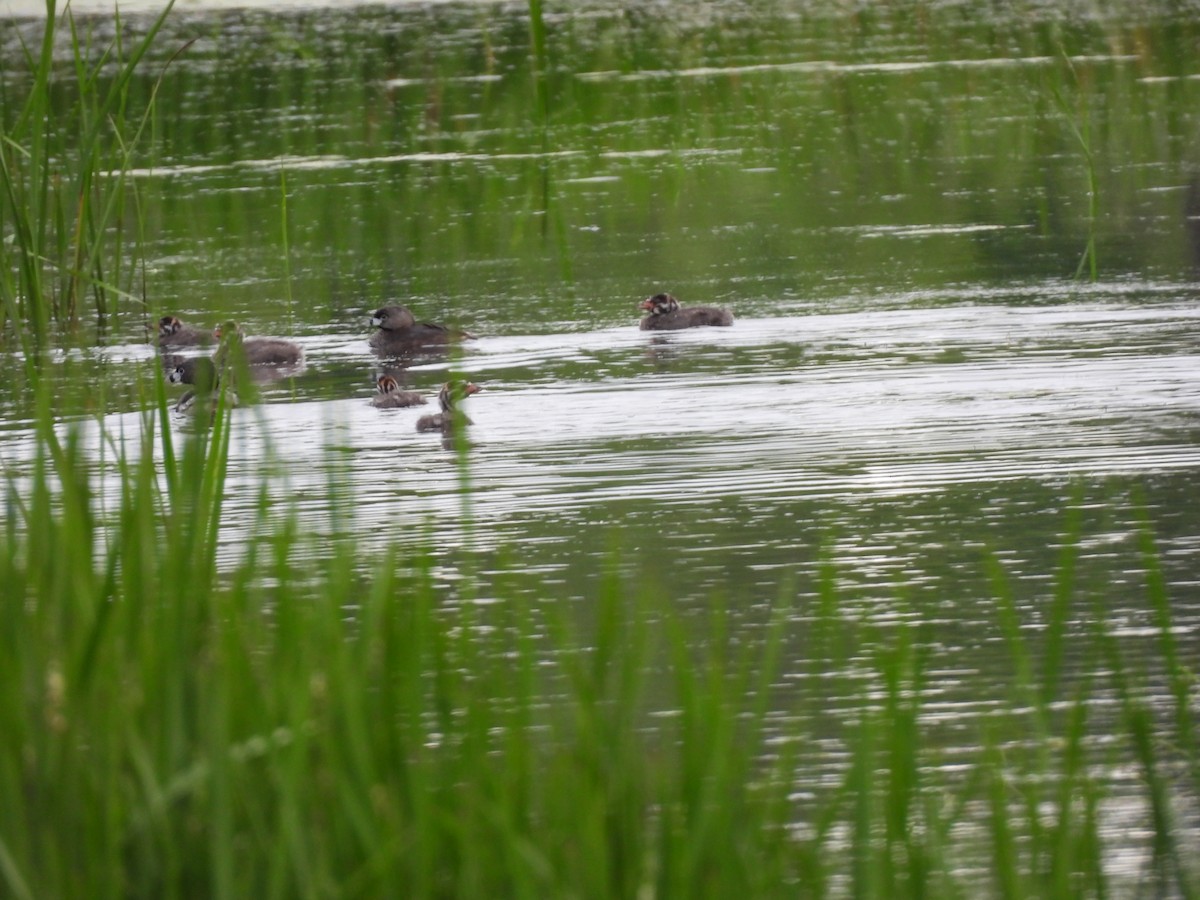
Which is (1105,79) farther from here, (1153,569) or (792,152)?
(1153,569)

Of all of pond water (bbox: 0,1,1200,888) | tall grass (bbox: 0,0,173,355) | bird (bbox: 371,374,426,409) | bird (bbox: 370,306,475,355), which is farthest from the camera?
bird (bbox: 370,306,475,355)

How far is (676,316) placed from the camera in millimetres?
8430

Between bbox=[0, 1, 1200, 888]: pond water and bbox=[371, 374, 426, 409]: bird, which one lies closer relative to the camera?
bbox=[0, 1, 1200, 888]: pond water

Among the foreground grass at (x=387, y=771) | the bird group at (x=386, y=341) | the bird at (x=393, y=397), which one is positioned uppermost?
the foreground grass at (x=387, y=771)

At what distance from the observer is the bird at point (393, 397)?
24.7 feet

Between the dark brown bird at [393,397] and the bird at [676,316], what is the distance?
1.23 m

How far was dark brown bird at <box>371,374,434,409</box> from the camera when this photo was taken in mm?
7539

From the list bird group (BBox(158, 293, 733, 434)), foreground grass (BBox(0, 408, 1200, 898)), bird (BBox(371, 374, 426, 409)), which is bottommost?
bird (BBox(371, 374, 426, 409))

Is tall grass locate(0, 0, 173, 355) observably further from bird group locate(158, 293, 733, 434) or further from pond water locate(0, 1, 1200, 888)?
bird group locate(158, 293, 733, 434)

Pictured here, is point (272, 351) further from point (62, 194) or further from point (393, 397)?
point (62, 194)

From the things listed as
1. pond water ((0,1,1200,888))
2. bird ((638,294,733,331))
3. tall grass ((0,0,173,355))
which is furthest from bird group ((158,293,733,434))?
tall grass ((0,0,173,355))

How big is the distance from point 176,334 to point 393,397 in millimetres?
1810

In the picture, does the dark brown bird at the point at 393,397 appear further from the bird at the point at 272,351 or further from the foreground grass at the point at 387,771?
the foreground grass at the point at 387,771

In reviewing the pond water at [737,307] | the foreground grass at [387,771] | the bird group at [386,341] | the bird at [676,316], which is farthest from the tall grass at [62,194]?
the foreground grass at [387,771]
